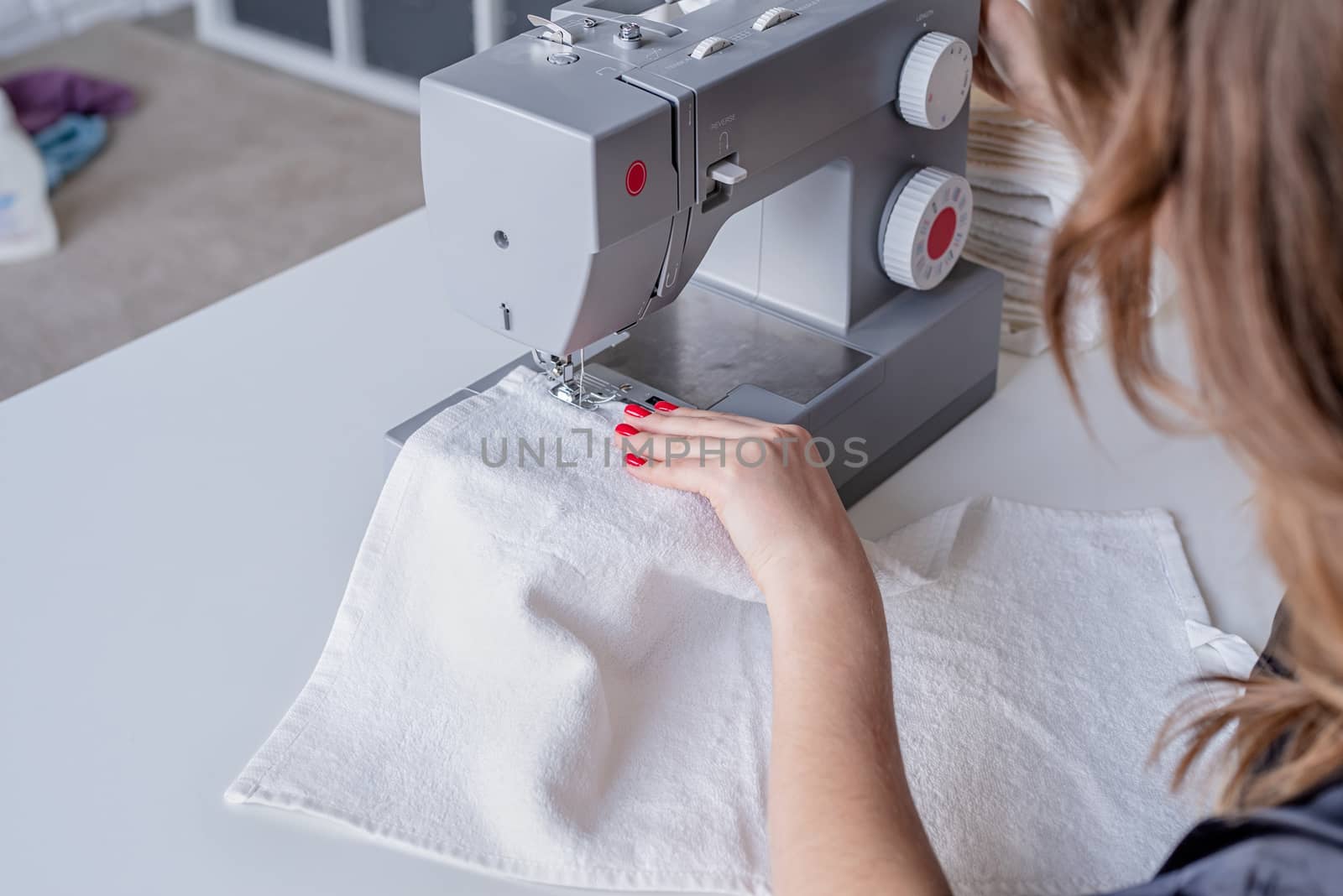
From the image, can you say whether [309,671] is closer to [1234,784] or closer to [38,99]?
[1234,784]

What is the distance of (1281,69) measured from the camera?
0.52 meters

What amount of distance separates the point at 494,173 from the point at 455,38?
9.88 feet

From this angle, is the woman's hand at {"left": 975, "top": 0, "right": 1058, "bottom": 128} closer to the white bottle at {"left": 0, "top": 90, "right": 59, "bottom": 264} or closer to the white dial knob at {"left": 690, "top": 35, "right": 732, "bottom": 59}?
the white dial knob at {"left": 690, "top": 35, "right": 732, "bottom": 59}

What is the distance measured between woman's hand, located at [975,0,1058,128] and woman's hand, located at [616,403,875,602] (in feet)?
1.54

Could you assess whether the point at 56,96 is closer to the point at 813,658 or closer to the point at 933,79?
the point at 933,79

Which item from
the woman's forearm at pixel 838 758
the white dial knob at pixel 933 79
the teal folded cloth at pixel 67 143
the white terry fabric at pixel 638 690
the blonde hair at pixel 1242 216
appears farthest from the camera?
the teal folded cloth at pixel 67 143

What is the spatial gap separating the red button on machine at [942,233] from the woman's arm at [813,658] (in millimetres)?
322

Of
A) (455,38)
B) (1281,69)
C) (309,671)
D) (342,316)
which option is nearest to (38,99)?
(455,38)

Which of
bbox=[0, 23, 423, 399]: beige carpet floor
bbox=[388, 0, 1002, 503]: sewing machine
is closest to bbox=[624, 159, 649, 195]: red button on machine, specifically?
bbox=[388, 0, 1002, 503]: sewing machine

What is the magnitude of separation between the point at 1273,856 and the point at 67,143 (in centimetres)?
366

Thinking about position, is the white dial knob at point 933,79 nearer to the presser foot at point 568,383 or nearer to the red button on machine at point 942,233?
the red button on machine at point 942,233

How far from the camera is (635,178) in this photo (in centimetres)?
94

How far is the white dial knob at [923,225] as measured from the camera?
4.05ft

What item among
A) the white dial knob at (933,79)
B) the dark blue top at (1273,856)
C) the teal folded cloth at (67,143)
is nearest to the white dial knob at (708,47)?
the white dial knob at (933,79)
